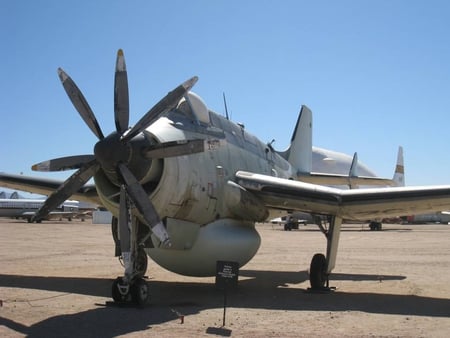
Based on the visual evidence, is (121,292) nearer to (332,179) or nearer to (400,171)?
(332,179)

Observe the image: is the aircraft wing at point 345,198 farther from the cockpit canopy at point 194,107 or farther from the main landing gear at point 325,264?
the cockpit canopy at point 194,107

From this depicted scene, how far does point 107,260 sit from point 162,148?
1391 cm

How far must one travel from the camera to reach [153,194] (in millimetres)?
12000

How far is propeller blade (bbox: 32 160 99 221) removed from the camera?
1192cm

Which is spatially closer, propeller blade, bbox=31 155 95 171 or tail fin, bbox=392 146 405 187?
propeller blade, bbox=31 155 95 171

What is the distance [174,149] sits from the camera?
447 inches

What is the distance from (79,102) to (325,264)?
8.86m

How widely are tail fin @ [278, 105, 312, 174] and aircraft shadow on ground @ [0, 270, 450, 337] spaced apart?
8.23 meters

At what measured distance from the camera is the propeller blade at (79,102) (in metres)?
12.2

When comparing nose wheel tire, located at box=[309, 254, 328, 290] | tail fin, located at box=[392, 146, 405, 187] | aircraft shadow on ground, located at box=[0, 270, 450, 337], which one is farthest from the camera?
tail fin, located at box=[392, 146, 405, 187]

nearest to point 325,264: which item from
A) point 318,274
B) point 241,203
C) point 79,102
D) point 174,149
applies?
point 318,274

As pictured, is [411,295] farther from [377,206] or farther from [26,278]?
[26,278]

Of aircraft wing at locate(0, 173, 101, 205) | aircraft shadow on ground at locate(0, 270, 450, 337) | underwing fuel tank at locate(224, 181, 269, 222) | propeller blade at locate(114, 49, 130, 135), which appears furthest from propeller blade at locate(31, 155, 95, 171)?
aircraft wing at locate(0, 173, 101, 205)

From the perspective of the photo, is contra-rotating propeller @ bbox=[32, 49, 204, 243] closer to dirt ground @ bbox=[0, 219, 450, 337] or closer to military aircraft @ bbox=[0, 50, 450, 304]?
military aircraft @ bbox=[0, 50, 450, 304]
